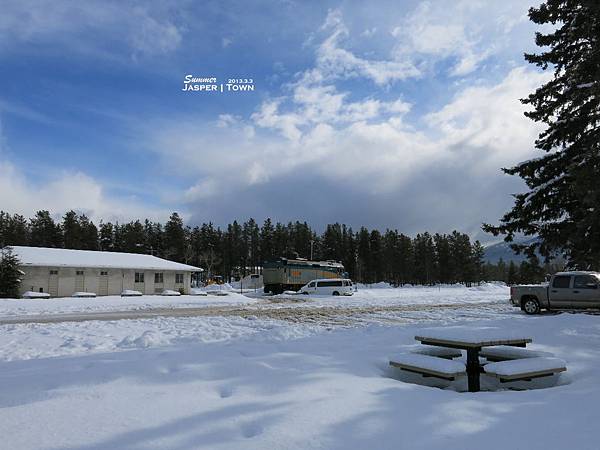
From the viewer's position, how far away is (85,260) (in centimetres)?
4250

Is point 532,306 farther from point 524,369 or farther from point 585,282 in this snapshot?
point 524,369

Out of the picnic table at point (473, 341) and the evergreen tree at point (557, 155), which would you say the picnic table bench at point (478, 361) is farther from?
the evergreen tree at point (557, 155)

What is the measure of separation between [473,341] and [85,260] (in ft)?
140

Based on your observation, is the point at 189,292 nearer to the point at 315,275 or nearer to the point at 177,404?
the point at 315,275

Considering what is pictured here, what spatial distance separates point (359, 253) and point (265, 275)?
58580mm

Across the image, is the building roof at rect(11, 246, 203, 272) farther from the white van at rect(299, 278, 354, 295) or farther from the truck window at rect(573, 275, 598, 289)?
the truck window at rect(573, 275, 598, 289)

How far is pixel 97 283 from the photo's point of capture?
42.1 metres

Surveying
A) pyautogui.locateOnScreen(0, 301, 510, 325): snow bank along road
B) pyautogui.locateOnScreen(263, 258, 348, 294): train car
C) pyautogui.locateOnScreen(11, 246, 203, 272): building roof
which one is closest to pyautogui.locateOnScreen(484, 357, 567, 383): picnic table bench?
pyautogui.locateOnScreen(0, 301, 510, 325): snow bank along road

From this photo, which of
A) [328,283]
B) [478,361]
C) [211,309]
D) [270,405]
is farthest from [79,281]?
[270,405]

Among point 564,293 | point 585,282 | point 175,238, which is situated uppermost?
point 175,238

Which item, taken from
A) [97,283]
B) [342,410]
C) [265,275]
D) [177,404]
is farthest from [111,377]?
[265,275]

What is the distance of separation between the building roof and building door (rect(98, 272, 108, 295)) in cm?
94

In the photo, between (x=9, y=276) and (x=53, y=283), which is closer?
(x=9, y=276)

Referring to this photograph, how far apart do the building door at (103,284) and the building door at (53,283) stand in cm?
373
